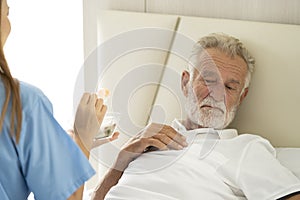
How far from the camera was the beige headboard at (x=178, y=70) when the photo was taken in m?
1.90

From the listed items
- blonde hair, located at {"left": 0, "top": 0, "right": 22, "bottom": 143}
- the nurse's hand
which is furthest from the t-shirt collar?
blonde hair, located at {"left": 0, "top": 0, "right": 22, "bottom": 143}

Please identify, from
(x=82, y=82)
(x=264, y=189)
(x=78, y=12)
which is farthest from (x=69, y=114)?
(x=264, y=189)

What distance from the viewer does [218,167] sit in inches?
68.7

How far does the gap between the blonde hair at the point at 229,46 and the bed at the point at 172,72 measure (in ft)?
0.12

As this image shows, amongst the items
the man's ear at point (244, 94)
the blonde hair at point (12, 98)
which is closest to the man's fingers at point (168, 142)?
the man's ear at point (244, 94)

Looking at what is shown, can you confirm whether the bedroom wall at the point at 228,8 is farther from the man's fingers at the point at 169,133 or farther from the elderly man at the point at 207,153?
the man's fingers at the point at 169,133

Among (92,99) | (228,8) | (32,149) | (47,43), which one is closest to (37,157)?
(32,149)

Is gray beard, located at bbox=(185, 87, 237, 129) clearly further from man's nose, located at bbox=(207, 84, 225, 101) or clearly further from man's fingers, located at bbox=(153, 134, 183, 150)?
man's fingers, located at bbox=(153, 134, 183, 150)

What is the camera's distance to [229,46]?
6.33ft

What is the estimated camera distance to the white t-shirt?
1.64 metres

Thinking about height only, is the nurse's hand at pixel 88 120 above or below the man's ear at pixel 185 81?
above

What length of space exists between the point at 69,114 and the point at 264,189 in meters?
1.37

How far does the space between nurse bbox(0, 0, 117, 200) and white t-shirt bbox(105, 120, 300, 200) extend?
0.51 metres

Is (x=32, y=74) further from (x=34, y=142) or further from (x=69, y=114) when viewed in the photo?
(x=34, y=142)
